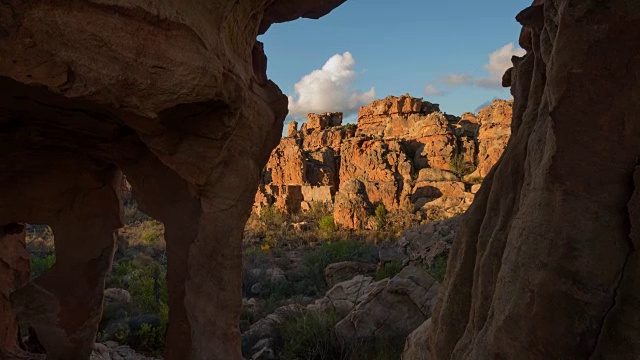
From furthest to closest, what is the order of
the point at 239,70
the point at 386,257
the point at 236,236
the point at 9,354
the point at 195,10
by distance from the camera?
the point at 386,257 < the point at 9,354 < the point at 236,236 < the point at 239,70 < the point at 195,10

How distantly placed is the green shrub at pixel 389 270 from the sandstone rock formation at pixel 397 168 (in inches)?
375

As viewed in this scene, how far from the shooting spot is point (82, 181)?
4.55 m

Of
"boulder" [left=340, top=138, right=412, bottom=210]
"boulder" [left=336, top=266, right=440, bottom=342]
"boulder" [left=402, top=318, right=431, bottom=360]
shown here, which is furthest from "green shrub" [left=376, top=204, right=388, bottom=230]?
"boulder" [left=402, top=318, right=431, bottom=360]

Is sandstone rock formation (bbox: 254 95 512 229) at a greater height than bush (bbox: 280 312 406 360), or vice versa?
sandstone rock formation (bbox: 254 95 512 229)

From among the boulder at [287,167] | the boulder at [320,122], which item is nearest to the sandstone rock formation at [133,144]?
the boulder at [287,167]

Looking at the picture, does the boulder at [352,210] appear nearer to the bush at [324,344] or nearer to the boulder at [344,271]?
the boulder at [344,271]

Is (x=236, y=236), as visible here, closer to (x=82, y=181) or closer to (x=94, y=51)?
(x=94, y=51)

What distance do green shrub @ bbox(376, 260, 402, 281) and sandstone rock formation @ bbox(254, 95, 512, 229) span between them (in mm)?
9537

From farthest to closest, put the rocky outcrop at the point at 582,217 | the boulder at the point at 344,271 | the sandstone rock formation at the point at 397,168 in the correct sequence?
the sandstone rock formation at the point at 397,168, the boulder at the point at 344,271, the rocky outcrop at the point at 582,217

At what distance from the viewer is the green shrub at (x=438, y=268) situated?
842 centimetres

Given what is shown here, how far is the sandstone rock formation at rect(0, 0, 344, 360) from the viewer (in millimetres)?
2125

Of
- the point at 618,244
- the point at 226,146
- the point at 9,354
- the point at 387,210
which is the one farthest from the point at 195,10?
the point at 387,210

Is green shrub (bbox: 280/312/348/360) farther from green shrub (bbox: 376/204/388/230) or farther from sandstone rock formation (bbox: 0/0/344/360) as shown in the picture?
green shrub (bbox: 376/204/388/230)

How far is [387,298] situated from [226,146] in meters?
3.79
